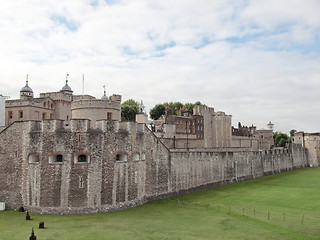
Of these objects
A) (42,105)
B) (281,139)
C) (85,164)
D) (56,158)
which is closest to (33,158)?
(56,158)

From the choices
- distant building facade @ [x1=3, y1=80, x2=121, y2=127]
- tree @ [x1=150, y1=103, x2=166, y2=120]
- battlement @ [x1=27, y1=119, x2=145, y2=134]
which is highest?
tree @ [x1=150, y1=103, x2=166, y2=120]

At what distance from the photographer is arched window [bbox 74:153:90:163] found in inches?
1118

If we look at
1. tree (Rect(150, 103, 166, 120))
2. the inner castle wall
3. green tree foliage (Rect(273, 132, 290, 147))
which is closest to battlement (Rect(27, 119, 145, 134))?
the inner castle wall

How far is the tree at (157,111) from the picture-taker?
94812 mm

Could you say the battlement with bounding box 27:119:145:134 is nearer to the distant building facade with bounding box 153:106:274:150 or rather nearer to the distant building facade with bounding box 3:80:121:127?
the distant building facade with bounding box 3:80:121:127

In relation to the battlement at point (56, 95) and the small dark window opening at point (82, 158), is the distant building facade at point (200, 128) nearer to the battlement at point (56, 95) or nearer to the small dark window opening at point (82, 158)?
the battlement at point (56, 95)

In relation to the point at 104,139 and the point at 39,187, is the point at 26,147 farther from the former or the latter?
the point at 104,139

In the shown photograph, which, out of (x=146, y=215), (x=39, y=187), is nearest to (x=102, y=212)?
(x=146, y=215)

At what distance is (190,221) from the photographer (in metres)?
26.2

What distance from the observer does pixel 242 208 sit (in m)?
31.8

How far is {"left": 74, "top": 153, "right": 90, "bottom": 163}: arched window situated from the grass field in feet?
16.9

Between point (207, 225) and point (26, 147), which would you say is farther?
point (26, 147)

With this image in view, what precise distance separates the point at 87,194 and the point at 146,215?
19.8 feet

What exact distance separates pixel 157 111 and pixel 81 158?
6668 cm
